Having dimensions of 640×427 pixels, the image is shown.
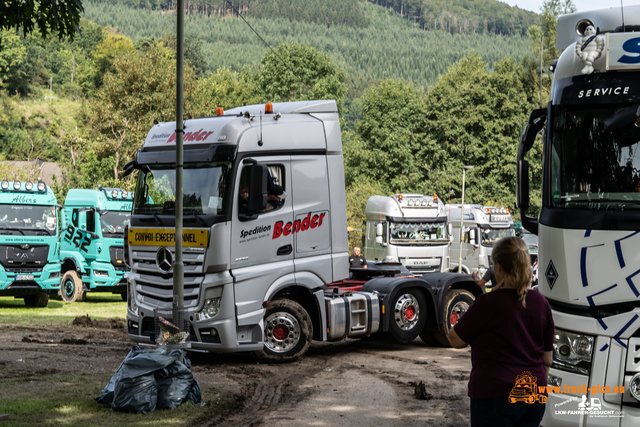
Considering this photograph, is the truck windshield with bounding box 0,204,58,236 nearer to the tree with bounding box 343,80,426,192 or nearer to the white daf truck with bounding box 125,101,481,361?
the white daf truck with bounding box 125,101,481,361

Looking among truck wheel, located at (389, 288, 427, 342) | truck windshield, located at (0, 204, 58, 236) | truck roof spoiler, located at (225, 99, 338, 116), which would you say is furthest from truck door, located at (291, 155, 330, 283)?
truck windshield, located at (0, 204, 58, 236)

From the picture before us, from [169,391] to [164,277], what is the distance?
9.65 ft

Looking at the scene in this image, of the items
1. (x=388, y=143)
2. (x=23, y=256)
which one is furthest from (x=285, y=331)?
(x=388, y=143)

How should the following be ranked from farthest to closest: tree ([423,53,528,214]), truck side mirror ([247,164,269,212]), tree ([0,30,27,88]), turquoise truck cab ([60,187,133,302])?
tree ([0,30,27,88]) < tree ([423,53,528,214]) < turquoise truck cab ([60,187,133,302]) < truck side mirror ([247,164,269,212])

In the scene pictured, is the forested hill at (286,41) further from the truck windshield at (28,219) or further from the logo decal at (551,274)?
the logo decal at (551,274)

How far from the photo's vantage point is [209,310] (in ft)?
33.4

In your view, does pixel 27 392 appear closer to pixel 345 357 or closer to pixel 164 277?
pixel 164 277

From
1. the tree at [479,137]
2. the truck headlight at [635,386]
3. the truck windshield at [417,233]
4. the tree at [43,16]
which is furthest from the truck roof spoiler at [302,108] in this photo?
the tree at [479,137]

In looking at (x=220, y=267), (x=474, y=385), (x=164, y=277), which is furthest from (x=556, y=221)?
(x=164, y=277)

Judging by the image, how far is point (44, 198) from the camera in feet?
68.1

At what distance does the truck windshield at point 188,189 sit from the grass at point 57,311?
6.35 metres

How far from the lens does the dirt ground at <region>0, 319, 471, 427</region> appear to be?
25.8ft

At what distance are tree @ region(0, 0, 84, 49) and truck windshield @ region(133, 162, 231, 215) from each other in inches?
114

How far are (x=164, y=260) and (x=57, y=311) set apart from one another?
1020 centimetres
